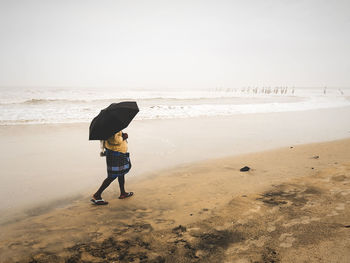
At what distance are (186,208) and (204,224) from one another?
62 centimetres

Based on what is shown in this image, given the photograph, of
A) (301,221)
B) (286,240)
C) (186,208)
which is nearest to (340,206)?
(301,221)

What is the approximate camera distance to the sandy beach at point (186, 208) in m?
2.45

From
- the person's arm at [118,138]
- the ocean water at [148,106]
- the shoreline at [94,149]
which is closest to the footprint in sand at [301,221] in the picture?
the person's arm at [118,138]

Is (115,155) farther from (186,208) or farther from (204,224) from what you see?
(204,224)

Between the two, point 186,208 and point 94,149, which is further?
point 94,149

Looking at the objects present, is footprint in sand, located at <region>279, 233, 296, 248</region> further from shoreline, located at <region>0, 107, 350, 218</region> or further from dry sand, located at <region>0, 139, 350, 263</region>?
shoreline, located at <region>0, 107, 350, 218</region>

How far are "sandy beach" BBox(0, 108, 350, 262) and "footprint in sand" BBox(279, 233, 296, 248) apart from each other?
11mm

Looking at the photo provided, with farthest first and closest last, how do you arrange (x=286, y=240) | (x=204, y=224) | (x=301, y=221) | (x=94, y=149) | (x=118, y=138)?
(x=94, y=149) → (x=118, y=138) → (x=204, y=224) → (x=301, y=221) → (x=286, y=240)

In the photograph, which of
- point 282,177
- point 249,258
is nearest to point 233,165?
point 282,177

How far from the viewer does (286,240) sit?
8.11 feet

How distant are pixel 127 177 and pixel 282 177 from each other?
141 inches

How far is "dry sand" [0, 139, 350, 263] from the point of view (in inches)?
94.2

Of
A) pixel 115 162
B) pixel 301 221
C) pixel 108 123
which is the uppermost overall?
pixel 108 123

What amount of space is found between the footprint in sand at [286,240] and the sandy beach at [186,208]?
1 centimetres
